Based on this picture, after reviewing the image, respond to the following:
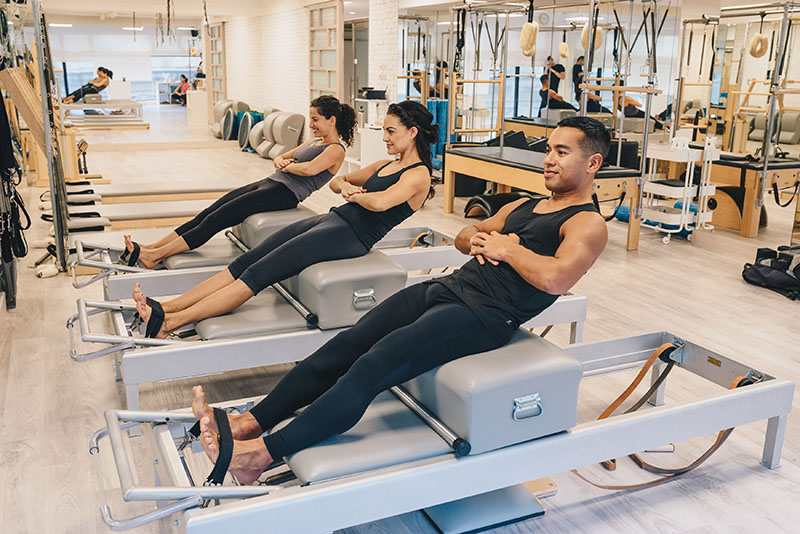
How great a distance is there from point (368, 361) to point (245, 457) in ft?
1.25

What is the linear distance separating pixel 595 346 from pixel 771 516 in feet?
2.44

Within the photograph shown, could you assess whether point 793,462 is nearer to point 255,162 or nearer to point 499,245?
→ point 499,245

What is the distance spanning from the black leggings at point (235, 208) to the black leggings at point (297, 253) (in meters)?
0.67

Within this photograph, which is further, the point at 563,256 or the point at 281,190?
the point at 281,190

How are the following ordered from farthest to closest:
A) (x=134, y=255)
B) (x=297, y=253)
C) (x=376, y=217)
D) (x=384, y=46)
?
(x=384, y=46) < (x=134, y=255) < (x=376, y=217) < (x=297, y=253)

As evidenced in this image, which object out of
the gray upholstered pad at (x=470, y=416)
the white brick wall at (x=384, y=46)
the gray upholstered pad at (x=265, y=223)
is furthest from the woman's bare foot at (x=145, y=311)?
the white brick wall at (x=384, y=46)

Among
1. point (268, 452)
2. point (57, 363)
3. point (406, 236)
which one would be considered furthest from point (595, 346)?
point (57, 363)

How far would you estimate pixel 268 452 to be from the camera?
1796mm

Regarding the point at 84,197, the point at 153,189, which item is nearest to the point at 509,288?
the point at 84,197

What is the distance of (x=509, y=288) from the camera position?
2035 millimetres

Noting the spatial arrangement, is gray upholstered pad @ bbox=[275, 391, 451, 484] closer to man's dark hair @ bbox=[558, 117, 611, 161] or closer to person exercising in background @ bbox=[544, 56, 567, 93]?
man's dark hair @ bbox=[558, 117, 611, 161]

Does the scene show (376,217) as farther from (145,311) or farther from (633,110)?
(633,110)

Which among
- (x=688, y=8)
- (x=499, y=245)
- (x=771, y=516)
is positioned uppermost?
(x=688, y=8)

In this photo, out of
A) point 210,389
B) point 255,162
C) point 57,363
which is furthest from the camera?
point 255,162
